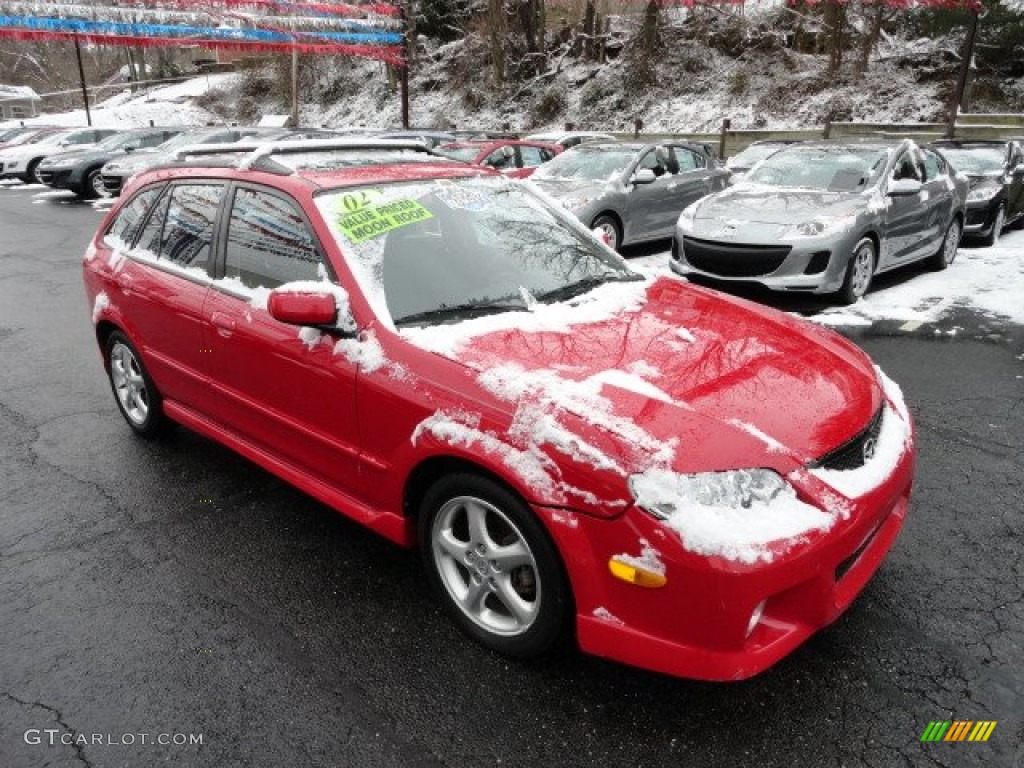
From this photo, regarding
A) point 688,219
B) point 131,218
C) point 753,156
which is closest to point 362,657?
point 131,218

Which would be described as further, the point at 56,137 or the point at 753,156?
the point at 56,137

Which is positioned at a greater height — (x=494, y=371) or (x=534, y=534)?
(x=494, y=371)

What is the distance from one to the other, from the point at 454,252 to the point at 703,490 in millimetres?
1582

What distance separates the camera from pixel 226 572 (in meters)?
3.08

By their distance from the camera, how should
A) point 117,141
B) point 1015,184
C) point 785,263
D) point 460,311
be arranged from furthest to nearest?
point 117,141 → point 1015,184 → point 785,263 → point 460,311

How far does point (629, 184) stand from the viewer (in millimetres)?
9609

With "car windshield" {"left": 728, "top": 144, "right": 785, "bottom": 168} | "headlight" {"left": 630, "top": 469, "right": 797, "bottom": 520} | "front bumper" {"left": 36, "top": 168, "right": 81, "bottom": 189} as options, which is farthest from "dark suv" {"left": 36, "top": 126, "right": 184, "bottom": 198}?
"headlight" {"left": 630, "top": 469, "right": 797, "bottom": 520}

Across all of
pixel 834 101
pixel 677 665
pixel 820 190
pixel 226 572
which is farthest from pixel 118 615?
pixel 834 101

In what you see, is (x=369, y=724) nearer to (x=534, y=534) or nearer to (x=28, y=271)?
(x=534, y=534)

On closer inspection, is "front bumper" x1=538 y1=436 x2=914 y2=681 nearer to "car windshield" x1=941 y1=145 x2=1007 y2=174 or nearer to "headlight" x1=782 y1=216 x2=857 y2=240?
"headlight" x1=782 y1=216 x2=857 y2=240

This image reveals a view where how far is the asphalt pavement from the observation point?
7.23ft

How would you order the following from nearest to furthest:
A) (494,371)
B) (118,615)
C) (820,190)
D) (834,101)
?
(494,371) < (118,615) < (820,190) < (834,101)

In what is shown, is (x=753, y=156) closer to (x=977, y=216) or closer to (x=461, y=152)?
(x=977, y=216)

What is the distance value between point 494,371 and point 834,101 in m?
24.5
